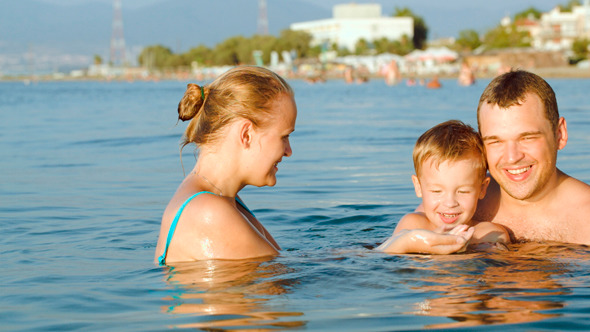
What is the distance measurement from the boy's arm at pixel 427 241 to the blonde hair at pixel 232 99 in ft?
3.56

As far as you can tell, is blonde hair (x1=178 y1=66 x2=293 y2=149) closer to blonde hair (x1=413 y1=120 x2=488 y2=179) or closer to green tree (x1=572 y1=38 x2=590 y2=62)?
blonde hair (x1=413 y1=120 x2=488 y2=179)

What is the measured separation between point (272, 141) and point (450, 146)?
1125 millimetres

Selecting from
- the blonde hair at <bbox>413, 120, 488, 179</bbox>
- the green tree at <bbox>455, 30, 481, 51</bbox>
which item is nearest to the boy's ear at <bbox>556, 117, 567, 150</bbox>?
the blonde hair at <bbox>413, 120, 488, 179</bbox>

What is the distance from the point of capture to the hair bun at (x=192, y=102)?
4082 mm

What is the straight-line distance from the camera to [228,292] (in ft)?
13.0

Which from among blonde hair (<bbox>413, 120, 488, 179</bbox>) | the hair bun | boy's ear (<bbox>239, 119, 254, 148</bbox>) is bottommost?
blonde hair (<bbox>413, 120, 488, 179</bbox>)

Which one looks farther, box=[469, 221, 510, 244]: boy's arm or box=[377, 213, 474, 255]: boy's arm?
box=[469, 221, 510, 244]: boy's arm

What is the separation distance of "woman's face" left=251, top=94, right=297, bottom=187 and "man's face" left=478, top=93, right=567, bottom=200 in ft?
4.30

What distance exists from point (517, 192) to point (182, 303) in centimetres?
224

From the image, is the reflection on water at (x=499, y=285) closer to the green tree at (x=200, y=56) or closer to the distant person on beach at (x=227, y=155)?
the distant person on beach at (x=227, y=155)

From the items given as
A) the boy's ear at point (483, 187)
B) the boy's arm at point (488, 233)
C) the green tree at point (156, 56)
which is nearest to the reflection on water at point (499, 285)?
the boy's arm at point (488, 233)

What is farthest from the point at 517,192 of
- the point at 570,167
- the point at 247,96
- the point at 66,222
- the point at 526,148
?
the point at 570,167

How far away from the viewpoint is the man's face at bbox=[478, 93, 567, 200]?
15.0 ft

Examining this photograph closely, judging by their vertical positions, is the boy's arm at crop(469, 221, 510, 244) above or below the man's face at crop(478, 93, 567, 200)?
below
